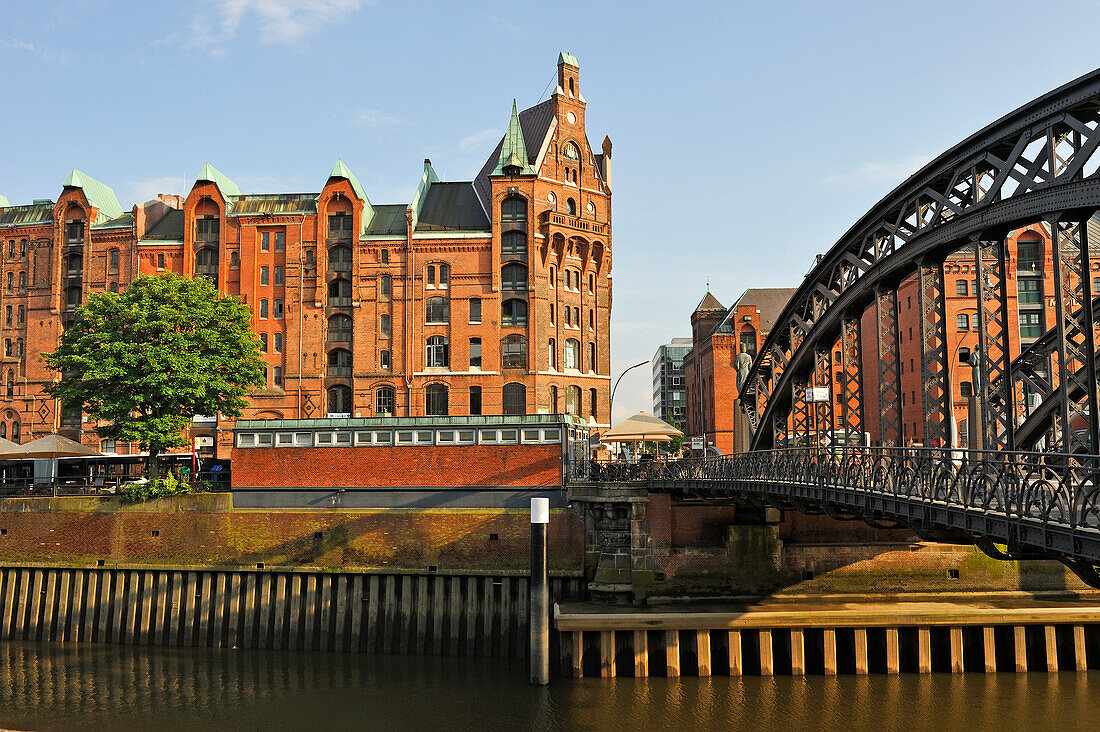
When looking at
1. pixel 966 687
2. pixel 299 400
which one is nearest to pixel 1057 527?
pixel 966 687

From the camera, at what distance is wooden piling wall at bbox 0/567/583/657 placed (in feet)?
88.6

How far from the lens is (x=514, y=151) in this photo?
4559cm

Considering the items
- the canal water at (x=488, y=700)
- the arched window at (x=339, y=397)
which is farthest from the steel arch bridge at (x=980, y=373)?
the arched window at (x=339, y=397)

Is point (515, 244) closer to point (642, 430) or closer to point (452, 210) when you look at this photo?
point (452, 210)

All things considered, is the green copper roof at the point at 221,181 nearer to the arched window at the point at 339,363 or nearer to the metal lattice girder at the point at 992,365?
the arched window at the point at 339,363

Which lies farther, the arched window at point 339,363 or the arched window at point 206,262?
the arched window at point 206,262

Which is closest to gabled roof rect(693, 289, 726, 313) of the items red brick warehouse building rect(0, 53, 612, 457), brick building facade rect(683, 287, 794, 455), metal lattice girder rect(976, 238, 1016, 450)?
brick building facade rect(683, 287, 794, 455)

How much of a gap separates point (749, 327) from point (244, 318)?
1529 inches

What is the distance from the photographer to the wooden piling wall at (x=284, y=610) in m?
27.0

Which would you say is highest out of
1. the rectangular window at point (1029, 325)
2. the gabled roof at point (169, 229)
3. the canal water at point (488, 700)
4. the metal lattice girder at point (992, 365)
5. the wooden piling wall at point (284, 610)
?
the gabled roof at point (169, 229)

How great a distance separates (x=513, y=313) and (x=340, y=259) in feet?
30.7

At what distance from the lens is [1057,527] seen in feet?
34.8

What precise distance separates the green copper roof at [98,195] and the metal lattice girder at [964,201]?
39.6m

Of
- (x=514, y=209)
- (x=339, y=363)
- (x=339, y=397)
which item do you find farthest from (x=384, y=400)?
(x=514, y=209)
